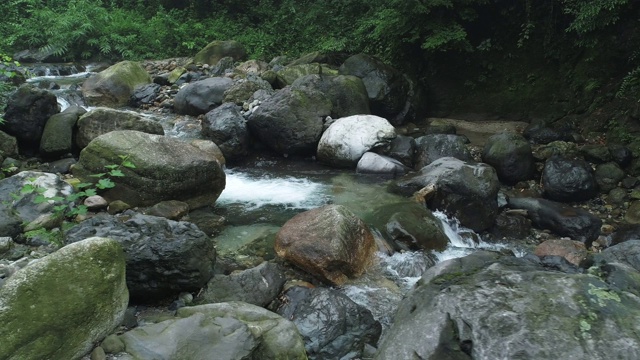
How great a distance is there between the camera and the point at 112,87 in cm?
1234

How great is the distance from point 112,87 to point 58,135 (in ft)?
16.7

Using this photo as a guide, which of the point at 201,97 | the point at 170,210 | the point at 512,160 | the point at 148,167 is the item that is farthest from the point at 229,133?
the point at 512,160

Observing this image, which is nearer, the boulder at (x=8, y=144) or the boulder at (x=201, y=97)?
the boulder at (x=8, y=144)

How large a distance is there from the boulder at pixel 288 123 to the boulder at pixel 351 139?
11.7 inches

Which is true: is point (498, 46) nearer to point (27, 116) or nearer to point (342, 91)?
point (342, 91)

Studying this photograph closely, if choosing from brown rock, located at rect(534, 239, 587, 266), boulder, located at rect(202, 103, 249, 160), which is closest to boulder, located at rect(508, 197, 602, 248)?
brown rock, located at rect(534, 239, 587, 266)

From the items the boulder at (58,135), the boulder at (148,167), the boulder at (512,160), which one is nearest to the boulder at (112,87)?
the boulder at (58,135)

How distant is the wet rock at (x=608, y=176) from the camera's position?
8266mm

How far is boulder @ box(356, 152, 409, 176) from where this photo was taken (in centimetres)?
873

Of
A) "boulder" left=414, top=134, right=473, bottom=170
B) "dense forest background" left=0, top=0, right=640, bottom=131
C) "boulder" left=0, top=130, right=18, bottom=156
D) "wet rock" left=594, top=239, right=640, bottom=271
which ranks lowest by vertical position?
"boulder" left=0, top=130, right=18, bottom=156

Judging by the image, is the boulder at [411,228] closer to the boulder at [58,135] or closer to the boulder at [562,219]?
the boulder at [562,219]

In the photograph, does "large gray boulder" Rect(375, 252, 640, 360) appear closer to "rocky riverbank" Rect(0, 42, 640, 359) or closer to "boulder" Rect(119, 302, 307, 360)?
"rocky riverbank" Rect(0, 42, 640, 359)

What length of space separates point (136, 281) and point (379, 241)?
2.96m

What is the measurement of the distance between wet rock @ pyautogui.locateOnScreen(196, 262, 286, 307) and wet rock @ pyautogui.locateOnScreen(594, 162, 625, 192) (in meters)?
6.12
